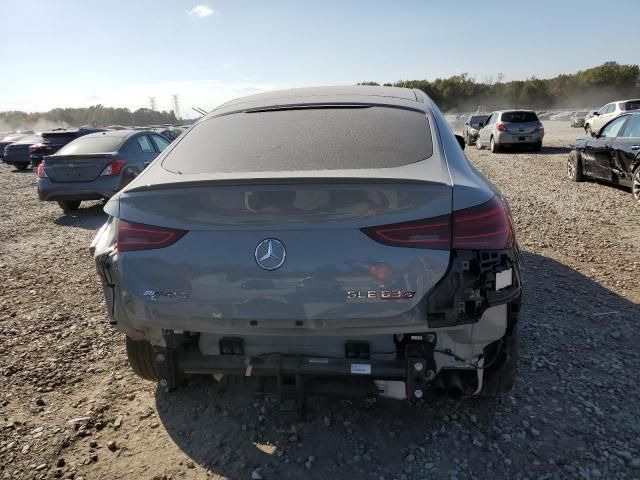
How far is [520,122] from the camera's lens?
18094mm

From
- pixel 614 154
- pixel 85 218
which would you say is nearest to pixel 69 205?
pixel 85 218

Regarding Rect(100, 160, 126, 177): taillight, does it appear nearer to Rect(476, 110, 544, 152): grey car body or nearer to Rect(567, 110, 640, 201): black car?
Rect(567, 110, 640, 201): black car

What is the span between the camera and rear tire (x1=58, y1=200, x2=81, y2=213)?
9328mm

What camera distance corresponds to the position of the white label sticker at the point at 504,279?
2062 millimetres

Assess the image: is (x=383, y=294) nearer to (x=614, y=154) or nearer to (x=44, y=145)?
(x=614, y=154)

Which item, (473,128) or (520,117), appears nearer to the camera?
(520,117)

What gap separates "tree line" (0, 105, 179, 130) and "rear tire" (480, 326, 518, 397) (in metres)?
85.3

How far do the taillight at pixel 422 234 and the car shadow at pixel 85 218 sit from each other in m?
7.18

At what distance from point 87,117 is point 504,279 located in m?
96.9

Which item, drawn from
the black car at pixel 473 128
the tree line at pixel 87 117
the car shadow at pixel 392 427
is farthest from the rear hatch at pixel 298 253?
the tree line at pixel 87 117

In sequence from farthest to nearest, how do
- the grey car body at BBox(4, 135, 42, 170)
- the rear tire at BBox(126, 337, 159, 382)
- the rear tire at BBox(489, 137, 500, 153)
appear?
the grey car body at BBox(4, 135, 42, 170), the rear tire at BBox(489, 137, 500, 153), the rear tire at BBox(126, 337, 159, 382)

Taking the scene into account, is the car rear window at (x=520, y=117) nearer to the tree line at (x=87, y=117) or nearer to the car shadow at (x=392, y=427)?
the car shadow at (x=392, y=427)

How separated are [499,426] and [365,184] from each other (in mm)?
1547

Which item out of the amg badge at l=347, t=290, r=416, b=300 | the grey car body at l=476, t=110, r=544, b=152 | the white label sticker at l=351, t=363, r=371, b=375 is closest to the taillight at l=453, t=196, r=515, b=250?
the amg badge at l=347, t=290, r=416, b=300
